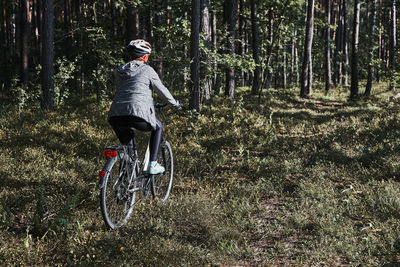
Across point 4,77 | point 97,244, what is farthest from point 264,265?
point 4,77

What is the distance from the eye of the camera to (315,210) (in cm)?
511

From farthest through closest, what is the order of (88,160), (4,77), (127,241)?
(4,77) < (88,160) < (127,241)

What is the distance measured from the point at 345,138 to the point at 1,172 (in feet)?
26.1

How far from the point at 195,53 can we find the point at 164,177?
5499 mm

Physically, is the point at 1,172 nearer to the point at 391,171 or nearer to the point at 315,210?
the point at 315,210

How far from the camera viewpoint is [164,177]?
5918mm

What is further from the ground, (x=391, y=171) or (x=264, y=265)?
(x=391, y=171)

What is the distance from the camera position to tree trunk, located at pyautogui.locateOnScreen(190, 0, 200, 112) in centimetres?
1023

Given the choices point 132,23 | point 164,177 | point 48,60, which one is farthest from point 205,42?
point 164,177

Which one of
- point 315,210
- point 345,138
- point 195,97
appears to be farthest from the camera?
point 195,97

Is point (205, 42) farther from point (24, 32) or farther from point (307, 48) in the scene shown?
point (24, 32)

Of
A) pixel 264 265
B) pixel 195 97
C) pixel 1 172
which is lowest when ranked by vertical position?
pixel 264 265

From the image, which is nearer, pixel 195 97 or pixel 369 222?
pixel 369 222

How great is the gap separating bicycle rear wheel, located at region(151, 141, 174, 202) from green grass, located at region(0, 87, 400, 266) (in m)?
0.19
